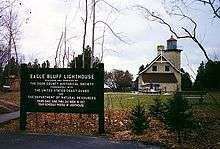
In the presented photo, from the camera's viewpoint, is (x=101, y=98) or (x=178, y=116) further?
(x=101, y=98)

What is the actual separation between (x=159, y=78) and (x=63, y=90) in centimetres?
6654

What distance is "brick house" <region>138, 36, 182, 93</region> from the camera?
8125cm

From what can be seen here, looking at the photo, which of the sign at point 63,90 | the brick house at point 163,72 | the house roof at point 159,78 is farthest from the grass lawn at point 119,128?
the house roof at point 159,78

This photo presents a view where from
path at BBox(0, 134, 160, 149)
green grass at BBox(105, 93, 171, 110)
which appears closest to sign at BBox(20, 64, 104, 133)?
path at BBox(0, 134, 160, 149)

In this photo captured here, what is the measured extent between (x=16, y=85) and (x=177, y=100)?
6139cm

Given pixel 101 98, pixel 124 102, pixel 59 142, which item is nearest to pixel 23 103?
pixel 101 98

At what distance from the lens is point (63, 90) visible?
1664 cm

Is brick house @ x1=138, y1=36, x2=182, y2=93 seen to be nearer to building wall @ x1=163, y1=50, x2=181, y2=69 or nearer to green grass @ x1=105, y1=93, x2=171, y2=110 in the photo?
building wall @ x1=163, y1=50, x2=181, y2=69

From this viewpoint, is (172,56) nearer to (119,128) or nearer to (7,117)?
(7,117)

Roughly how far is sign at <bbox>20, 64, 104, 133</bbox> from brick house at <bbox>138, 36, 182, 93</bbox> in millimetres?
63561

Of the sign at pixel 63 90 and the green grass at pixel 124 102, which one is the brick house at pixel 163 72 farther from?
the sign at pixel 63 90

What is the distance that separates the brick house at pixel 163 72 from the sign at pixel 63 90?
63.6 metres

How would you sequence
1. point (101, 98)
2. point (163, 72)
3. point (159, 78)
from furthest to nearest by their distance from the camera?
point (163, 72)
point (159, 78)
point (101, 98)

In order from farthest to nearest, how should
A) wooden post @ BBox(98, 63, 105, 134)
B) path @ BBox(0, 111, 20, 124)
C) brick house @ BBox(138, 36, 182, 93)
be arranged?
1. brick house @ BBox(138, 36, 182, 93)
2. path @ BBox(0, 111, 20, 124)
3. wooden post @ BBox(98, 63, 105, 134)
